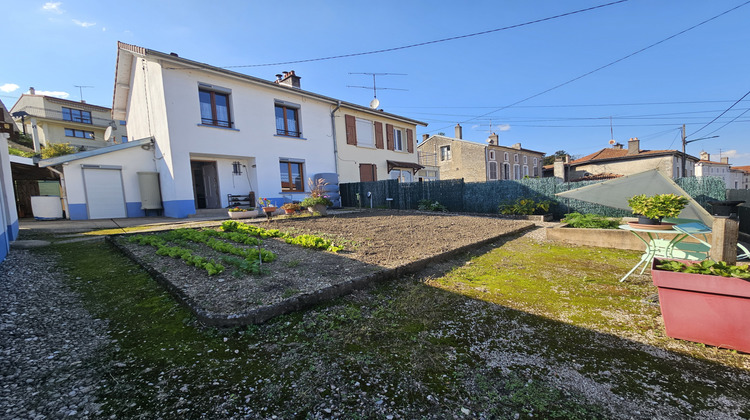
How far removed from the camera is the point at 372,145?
18.4m

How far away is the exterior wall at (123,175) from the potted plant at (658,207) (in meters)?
15.5

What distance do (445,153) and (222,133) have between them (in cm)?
2353

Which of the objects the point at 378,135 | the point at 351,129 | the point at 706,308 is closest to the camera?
the point at 706,308

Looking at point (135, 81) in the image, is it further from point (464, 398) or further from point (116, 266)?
point (464, 398)

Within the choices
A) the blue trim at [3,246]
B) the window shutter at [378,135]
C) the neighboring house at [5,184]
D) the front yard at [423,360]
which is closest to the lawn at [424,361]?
the front yard at [423,360]

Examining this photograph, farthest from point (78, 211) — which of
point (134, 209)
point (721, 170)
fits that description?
point (721, 170)

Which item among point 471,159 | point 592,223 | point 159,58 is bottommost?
point 592,223

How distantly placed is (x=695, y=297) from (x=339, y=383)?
2908 millimetres

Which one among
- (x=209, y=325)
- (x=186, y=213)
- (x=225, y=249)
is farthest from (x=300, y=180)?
(x=209, y=325)

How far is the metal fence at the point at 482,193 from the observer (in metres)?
8.85

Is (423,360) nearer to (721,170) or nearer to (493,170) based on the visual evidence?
(493,170)

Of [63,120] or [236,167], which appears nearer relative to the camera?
[236,167]

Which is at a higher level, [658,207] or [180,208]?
[180,208]

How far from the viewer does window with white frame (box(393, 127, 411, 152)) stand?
65.9 ft
